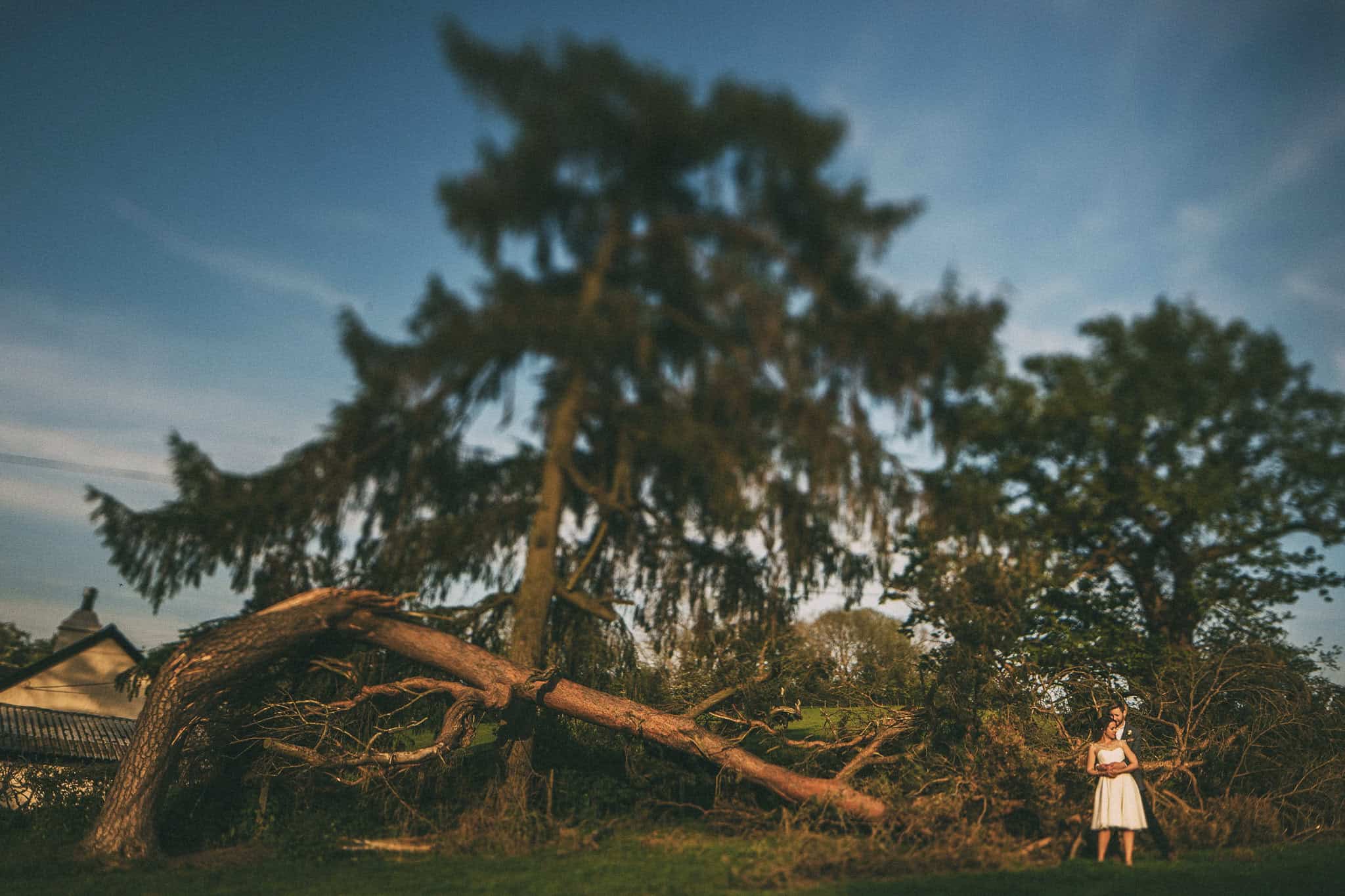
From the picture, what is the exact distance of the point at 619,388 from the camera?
12.0m

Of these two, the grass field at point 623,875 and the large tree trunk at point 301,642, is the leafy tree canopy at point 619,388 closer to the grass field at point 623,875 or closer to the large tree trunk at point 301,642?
the large tree trunk at point 301,642

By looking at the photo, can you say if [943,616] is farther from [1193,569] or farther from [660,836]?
[1193,569]

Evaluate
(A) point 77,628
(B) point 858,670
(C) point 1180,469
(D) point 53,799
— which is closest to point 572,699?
(B) point 858,670

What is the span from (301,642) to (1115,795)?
9.09m

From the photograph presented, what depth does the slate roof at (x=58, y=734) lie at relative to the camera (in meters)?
19.4

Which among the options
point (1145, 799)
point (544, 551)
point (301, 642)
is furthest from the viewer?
point (544, 551)

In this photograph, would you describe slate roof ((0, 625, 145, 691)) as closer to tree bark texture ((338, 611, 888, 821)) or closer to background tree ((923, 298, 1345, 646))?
Answer: tree bark texture ((338, 611, 888, 821))

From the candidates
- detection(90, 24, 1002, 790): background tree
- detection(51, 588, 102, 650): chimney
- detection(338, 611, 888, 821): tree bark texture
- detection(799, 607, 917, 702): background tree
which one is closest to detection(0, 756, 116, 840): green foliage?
detection(90, 24, 1002, 790): background tree

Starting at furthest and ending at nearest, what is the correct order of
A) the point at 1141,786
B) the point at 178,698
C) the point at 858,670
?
the point at 858,670 < the point at 178,698 < the point at 1141,786

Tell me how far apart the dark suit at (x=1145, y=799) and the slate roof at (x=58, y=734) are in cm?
1886

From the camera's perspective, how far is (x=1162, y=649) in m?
13.8

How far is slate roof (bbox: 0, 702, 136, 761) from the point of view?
19.4m

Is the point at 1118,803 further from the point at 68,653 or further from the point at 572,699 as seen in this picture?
the point at 68,653

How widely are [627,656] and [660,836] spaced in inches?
127
